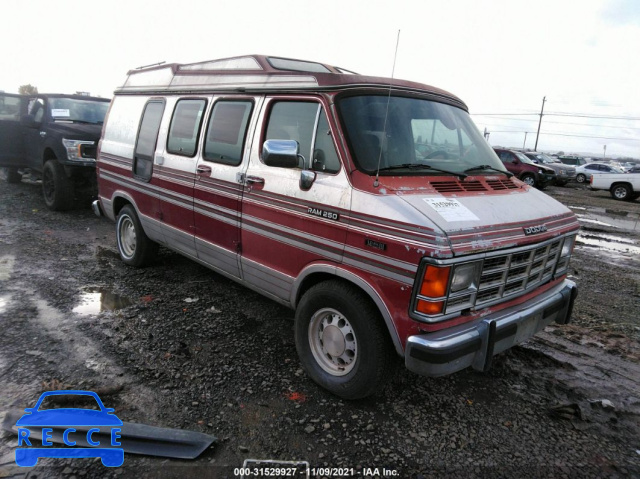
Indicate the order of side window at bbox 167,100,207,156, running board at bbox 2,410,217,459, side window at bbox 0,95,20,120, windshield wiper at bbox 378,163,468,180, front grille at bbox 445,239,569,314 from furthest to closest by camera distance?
side window at bbox 0,95,20,120 → side window at bbox 167,100,207,156 → windshield wiper at bbox 378,163,468,180 → front grille at bbox 445,239,569,314 → running board at bbox 2,410,217,459

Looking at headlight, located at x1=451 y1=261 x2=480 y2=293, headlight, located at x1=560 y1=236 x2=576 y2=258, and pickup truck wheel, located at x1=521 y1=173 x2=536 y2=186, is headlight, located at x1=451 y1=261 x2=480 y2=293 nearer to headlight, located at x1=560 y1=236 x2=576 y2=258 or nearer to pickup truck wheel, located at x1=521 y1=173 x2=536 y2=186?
headlight, located at x1=560 y1=236 x2=576 y2=258

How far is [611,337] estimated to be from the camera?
4516 millimetres

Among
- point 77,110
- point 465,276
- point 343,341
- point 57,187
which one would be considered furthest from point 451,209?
point 77,110

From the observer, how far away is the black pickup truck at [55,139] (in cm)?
816

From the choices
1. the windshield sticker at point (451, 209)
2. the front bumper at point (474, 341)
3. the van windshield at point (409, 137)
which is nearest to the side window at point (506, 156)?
the van windshield at point (409, 137)

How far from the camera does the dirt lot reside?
8.93ft

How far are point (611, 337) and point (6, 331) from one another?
233 inches

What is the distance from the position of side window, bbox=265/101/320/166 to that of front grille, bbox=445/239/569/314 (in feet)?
4.99

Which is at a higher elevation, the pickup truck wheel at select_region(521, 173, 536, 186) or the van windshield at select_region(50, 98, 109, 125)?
the van windshield at select_region(50, 98, 109, 125)

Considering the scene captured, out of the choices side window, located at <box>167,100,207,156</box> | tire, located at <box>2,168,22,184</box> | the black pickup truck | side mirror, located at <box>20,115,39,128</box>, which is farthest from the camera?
tire, located at <box>2,168,22,184</box>

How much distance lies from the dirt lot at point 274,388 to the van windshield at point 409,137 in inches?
69.0

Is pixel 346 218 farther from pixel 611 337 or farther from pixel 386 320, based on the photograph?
pixel 611 337

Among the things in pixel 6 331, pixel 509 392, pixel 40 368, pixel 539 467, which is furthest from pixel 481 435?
pixel 6 331

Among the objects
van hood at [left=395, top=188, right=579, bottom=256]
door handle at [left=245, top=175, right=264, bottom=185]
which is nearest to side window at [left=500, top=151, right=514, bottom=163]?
van hood at [left=395, top=188, right=579, bottom=256]
